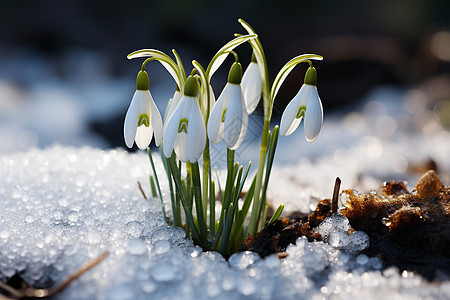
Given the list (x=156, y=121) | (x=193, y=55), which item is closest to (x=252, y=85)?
(x=156, y=121)

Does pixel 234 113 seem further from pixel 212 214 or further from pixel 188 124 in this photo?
pixel 212 214

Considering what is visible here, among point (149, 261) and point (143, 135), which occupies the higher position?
point (143, 135)

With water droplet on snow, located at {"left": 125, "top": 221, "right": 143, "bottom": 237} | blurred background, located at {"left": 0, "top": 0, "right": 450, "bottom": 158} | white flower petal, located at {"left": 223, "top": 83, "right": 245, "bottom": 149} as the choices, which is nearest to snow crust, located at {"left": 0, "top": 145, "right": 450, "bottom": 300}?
water droplet on snow, located at {"left": 125, "top": 221, "right": 143, "bottom": 237}

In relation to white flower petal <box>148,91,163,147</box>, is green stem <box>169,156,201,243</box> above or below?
below

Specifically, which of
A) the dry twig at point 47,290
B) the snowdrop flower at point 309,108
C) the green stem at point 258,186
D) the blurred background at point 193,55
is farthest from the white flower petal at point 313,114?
the blurred background at point 193,55

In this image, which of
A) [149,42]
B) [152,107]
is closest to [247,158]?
[152,107]

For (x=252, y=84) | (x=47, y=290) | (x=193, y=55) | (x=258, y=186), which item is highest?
(x=193, y=55)

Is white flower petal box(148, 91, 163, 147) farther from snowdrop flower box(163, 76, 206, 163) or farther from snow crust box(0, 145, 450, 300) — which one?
snow crust box(0, 145, 450, 300)

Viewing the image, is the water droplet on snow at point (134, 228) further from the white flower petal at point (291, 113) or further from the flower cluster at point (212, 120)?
the white flower petal at point (291, 113)
